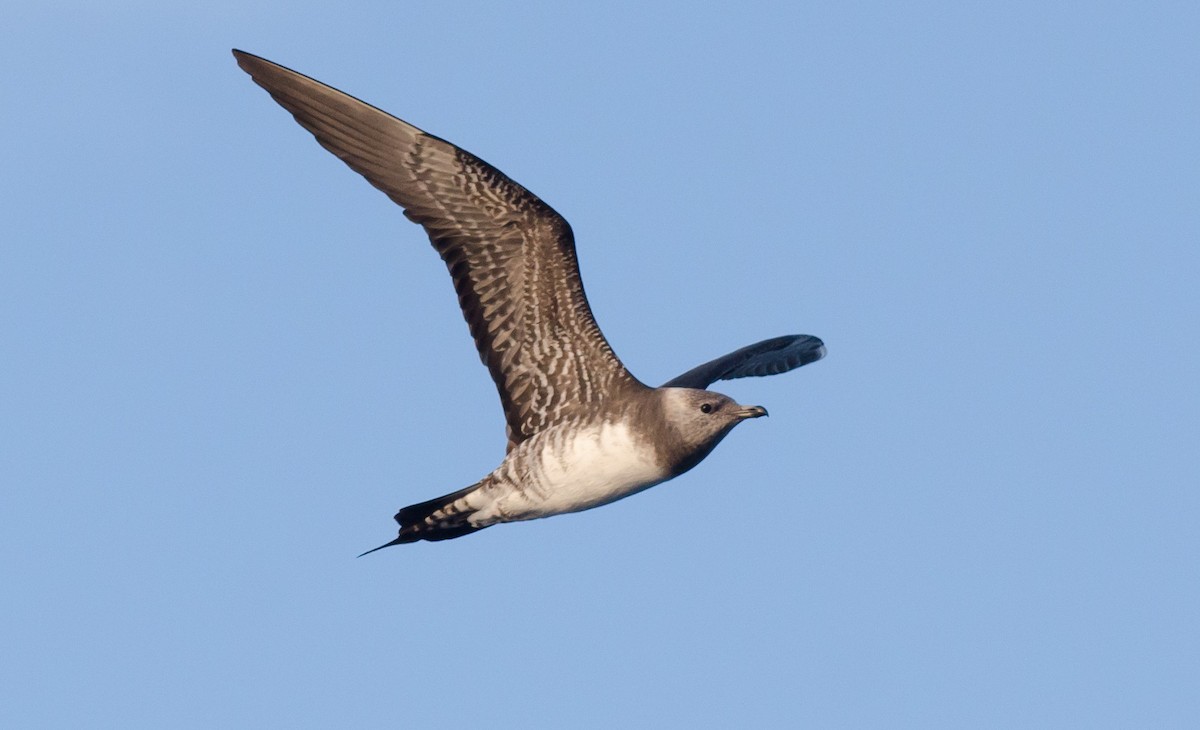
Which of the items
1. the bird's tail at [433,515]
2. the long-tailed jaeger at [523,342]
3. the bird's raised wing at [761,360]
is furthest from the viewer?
the bird's raised wing at [761,360]

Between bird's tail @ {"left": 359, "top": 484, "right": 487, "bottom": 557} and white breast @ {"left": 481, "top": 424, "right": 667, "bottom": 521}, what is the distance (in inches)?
10.6

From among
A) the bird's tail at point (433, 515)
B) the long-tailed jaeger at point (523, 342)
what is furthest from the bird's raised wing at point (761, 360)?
the bird's tail at point (433, 515)

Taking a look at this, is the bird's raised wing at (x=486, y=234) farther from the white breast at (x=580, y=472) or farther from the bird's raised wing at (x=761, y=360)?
A: the bird's raised wing at (x=761, y=360)

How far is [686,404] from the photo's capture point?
11.7 metres

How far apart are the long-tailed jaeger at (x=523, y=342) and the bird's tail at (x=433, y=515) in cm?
1

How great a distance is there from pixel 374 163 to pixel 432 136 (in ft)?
1.55

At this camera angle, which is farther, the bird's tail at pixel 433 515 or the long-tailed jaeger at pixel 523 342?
the bird's tail at pixel 433 515

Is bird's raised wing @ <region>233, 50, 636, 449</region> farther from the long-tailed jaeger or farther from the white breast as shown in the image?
the white breast

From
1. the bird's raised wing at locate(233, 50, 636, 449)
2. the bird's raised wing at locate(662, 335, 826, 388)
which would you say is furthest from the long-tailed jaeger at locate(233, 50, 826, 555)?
the bird's raised wing at locate(662, 335, 826, 388)

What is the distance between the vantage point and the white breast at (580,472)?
1179 cm

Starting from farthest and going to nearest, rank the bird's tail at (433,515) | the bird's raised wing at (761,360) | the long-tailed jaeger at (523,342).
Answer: the bird's raised wing at (761,360), the bird's tail at (433,515), the long-tailed jaeger at (523,342)

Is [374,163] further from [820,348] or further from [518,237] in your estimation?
[820,348]

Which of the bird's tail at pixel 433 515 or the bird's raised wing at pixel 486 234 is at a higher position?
the bird's raised wing at pixel 486 234

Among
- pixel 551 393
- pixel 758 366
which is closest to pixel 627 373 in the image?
pixel 551 393
